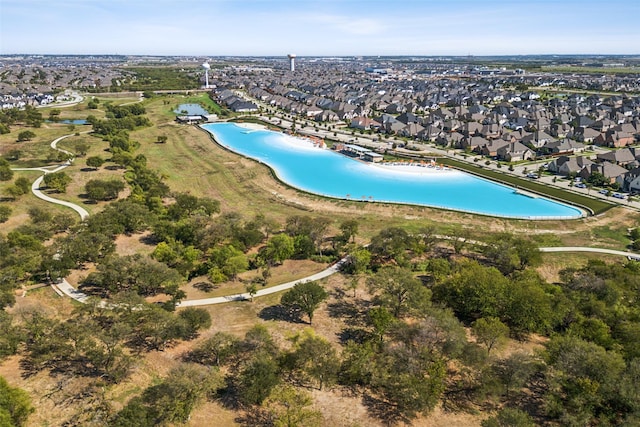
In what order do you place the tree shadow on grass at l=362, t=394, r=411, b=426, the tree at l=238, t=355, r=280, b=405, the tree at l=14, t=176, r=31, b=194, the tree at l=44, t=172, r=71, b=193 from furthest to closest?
1. the tree at l=44, t=172, r=71, b=193
2. the tree at l=14, t=176, r=31, b=194
3. the tree at l=238, t=355, r=280, b=405
4. the tree shadow on grass at l=362, t=394, r=411, b=426

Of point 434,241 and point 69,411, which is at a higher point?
point 434,241

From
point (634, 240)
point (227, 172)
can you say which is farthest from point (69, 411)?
point (634, 240)

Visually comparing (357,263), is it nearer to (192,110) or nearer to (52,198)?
(52,198)

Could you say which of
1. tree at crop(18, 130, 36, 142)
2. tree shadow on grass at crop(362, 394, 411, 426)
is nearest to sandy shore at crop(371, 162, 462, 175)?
tree shadow on grass at crop(362, 394, 411, 426)

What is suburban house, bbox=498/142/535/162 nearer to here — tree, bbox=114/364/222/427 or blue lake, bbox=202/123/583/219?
blue lake, bbox=202/123/583/219

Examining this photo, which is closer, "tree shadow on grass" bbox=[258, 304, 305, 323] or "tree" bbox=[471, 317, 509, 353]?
"tree" bbox=[471, 317, 509, 353]

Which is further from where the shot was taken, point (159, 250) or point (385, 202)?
point (385, 202)

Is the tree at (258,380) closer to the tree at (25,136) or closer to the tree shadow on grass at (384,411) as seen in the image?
the tree shadow on grass at (384,411)

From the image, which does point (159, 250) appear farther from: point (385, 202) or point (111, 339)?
point (385, 202)
